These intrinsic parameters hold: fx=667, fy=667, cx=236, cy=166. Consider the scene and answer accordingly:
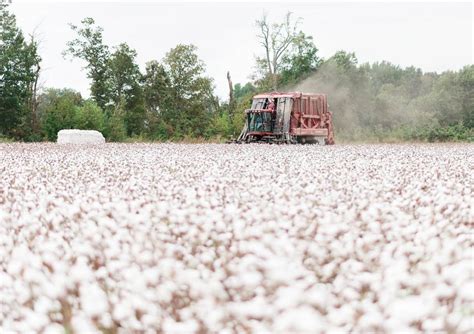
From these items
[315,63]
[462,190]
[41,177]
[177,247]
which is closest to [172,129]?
[315,63]

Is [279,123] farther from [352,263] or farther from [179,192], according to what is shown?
[352,263]

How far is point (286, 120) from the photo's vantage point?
29219 millimetres

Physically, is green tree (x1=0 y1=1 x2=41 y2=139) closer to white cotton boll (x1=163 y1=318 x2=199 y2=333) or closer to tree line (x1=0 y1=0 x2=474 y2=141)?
tree line (x1=0 y1=0 x2=474 y2=141)

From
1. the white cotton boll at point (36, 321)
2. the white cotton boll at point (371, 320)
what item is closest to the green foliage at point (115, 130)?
the white cotton boll at point (36, 321)

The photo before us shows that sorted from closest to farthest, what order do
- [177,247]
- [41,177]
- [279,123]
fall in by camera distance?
[177,247] → [41,177] → [279,123]

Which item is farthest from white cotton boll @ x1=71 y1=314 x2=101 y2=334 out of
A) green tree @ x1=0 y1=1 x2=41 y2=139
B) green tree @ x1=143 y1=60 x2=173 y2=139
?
green tree @ x1=143 y1=60 x2=173 y2=139

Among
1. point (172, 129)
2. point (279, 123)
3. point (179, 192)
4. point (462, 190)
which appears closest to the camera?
point (179, 192)

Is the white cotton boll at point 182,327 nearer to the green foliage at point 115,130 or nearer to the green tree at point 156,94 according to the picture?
the green foliage at point 115,130

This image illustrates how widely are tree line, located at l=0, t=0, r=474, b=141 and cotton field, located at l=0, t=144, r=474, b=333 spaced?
107ft

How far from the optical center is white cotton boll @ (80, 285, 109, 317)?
2.97m

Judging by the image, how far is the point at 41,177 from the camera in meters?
10.6

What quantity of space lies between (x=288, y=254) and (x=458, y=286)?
Result: 124 cm

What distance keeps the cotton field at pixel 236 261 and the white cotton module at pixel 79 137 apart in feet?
77.8

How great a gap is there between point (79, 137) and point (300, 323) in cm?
2990
